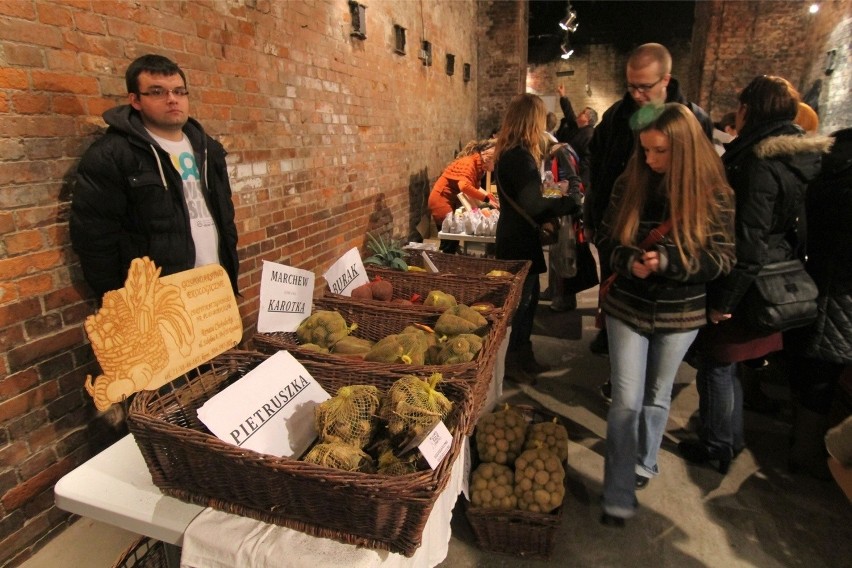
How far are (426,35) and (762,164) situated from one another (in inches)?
201

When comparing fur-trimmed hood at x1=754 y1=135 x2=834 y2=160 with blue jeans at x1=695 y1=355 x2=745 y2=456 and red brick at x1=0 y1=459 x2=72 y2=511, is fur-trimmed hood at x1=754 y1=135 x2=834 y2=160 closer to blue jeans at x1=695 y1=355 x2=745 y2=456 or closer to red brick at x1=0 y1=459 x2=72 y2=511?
blue jeans at x1=695 y1=355 x2=745 y2=456

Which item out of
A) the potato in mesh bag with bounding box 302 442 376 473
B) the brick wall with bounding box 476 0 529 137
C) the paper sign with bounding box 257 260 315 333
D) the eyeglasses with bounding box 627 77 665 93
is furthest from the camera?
the brick wall with bounding box 476 0 529 137

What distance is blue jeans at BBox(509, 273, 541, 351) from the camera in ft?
10.2

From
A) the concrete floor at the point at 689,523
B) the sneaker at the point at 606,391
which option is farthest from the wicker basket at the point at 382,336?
the sneaker at the point at 606,391

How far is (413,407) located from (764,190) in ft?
5.38

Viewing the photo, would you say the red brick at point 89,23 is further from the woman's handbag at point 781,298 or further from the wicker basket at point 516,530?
the woman's handbag at point 781,298

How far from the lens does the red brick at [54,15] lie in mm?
1673

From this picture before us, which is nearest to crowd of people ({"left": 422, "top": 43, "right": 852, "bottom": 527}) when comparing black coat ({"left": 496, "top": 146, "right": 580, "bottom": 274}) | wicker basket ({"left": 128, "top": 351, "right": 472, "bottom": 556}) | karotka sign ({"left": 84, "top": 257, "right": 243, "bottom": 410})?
black coat ({"left": 496, "top": 146, "right": 580, "bottom": 274})

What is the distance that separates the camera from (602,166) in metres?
2.59

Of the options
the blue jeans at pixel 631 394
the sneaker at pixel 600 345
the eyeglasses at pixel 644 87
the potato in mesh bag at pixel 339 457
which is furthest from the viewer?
the sneaker at pixel 600 345

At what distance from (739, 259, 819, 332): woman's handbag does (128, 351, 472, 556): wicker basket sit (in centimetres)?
146

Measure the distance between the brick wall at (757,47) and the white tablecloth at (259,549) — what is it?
908cm

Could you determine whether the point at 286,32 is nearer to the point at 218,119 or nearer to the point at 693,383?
the point at 218,119

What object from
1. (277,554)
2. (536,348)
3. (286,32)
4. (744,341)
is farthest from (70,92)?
(536,348)
